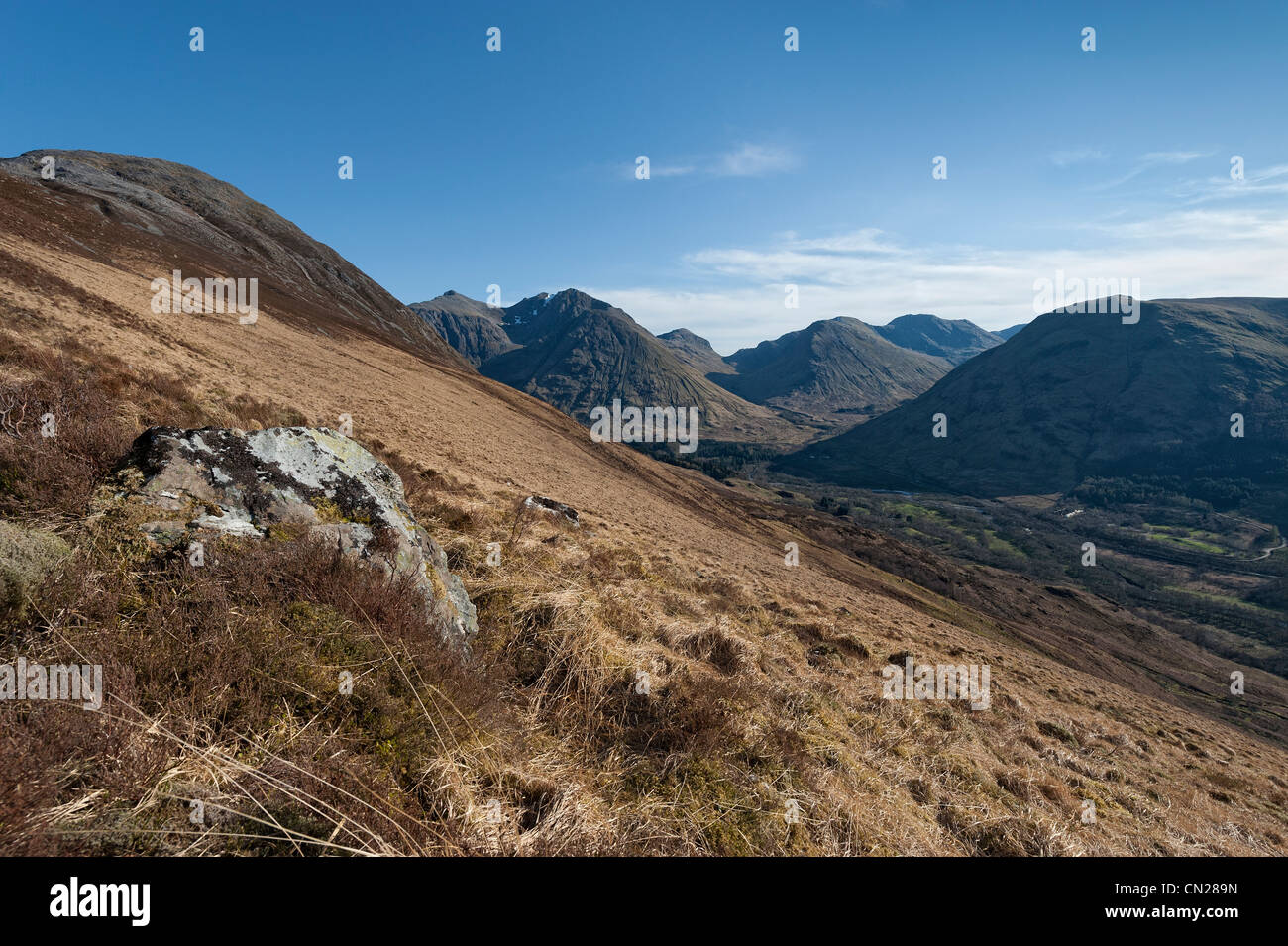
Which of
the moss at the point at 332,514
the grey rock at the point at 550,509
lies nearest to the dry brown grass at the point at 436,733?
the moss at the point at 332,514

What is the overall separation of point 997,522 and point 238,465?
164 meters

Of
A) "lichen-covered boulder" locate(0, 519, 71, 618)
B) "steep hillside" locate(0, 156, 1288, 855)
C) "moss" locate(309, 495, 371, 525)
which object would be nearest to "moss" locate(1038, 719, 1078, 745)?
"steep hillside" locate(0, 156, 1288, 855)

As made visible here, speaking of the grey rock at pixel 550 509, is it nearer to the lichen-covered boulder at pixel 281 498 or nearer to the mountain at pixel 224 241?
the lichen-covered boulder at pixel 281 498

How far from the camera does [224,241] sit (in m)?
60.1

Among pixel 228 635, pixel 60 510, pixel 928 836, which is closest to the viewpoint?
pixel 228 635

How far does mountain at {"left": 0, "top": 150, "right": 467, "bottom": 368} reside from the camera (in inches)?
1756

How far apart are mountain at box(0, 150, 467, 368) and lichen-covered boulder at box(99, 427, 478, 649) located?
1607 inches

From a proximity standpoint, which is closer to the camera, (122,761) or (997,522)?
(122,761)

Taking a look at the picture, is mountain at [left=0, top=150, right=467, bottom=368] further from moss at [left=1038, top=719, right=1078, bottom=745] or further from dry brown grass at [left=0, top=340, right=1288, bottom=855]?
moss at [left=1038, top=719, right=1078, bottom=745]

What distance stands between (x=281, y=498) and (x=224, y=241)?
77016mm
